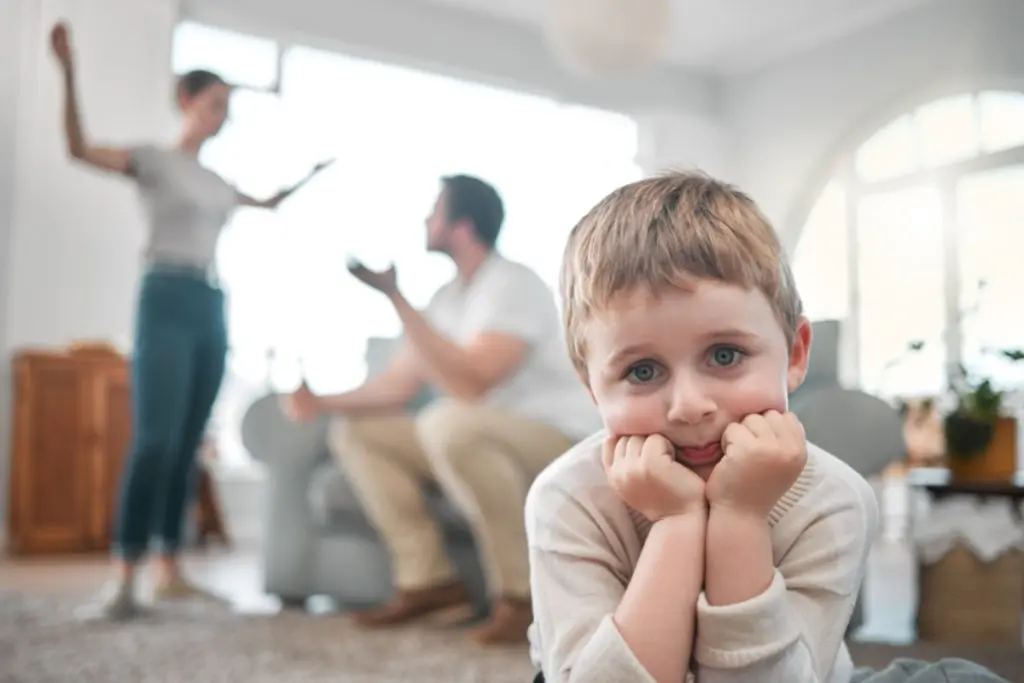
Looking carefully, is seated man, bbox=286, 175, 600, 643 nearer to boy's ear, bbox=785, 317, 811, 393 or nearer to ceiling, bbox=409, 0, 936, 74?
boy's ear, bbox=785, 317, 811, 393

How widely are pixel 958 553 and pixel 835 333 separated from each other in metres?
0.53

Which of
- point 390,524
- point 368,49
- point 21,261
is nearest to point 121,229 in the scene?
point 21,261

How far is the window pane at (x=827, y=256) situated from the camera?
222 inches

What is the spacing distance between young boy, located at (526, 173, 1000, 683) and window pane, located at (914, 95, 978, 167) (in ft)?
15.7

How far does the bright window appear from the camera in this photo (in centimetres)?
449

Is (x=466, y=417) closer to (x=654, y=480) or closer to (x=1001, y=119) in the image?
(x=654, y=480)

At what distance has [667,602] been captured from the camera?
608 millimetres

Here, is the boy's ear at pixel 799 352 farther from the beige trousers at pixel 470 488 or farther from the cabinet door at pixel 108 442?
the cabinet door at pixel 108 442

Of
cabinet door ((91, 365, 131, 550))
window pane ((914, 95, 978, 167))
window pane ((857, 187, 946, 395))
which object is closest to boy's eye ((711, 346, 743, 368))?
cabinet door ((91, 365, 131, 550))

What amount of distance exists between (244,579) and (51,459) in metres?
1.18

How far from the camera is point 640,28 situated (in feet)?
10.7

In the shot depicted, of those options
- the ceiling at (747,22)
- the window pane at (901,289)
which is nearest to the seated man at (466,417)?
the ceiling at (747,22)

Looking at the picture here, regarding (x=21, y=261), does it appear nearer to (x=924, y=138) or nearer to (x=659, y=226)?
(x=659, y=226)

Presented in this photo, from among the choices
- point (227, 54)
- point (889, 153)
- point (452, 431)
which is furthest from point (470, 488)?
point (889, 153)
